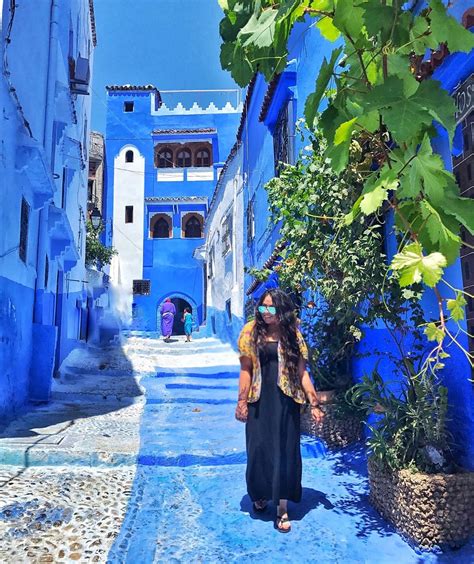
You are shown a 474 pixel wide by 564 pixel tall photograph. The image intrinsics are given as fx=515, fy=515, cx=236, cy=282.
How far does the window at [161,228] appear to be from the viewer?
86.3 ft

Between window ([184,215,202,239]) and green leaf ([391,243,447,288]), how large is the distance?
24.7 m

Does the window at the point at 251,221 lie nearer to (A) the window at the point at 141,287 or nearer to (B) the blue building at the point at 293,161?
(B) the blue building at the point at 293,161

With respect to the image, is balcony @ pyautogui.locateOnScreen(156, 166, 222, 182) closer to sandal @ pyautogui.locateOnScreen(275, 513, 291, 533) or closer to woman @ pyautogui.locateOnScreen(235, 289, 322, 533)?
woman @ pyautogui.locateOnScreen(235, 289, 322, 533)

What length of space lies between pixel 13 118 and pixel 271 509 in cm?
552

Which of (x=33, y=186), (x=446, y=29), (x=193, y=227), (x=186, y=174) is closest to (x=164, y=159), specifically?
(x=186, y=174)

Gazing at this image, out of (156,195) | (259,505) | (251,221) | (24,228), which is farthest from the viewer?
(156,195)

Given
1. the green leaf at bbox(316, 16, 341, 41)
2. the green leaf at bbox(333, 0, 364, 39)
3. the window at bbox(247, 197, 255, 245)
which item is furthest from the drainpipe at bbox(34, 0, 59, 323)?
the green leaf at bbox(333, 0, 364, 39)

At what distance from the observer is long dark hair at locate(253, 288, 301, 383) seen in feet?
11.7

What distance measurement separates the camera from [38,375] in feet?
24.7

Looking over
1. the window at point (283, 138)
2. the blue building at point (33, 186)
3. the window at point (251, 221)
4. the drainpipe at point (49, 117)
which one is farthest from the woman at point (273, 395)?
the window at point (251, 221)

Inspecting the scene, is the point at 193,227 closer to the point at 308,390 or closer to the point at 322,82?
the point at 308,390

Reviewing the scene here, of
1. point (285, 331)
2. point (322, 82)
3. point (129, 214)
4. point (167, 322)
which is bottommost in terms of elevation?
point (285, 331)

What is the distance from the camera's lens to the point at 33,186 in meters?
7.53

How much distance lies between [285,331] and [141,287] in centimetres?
2284
